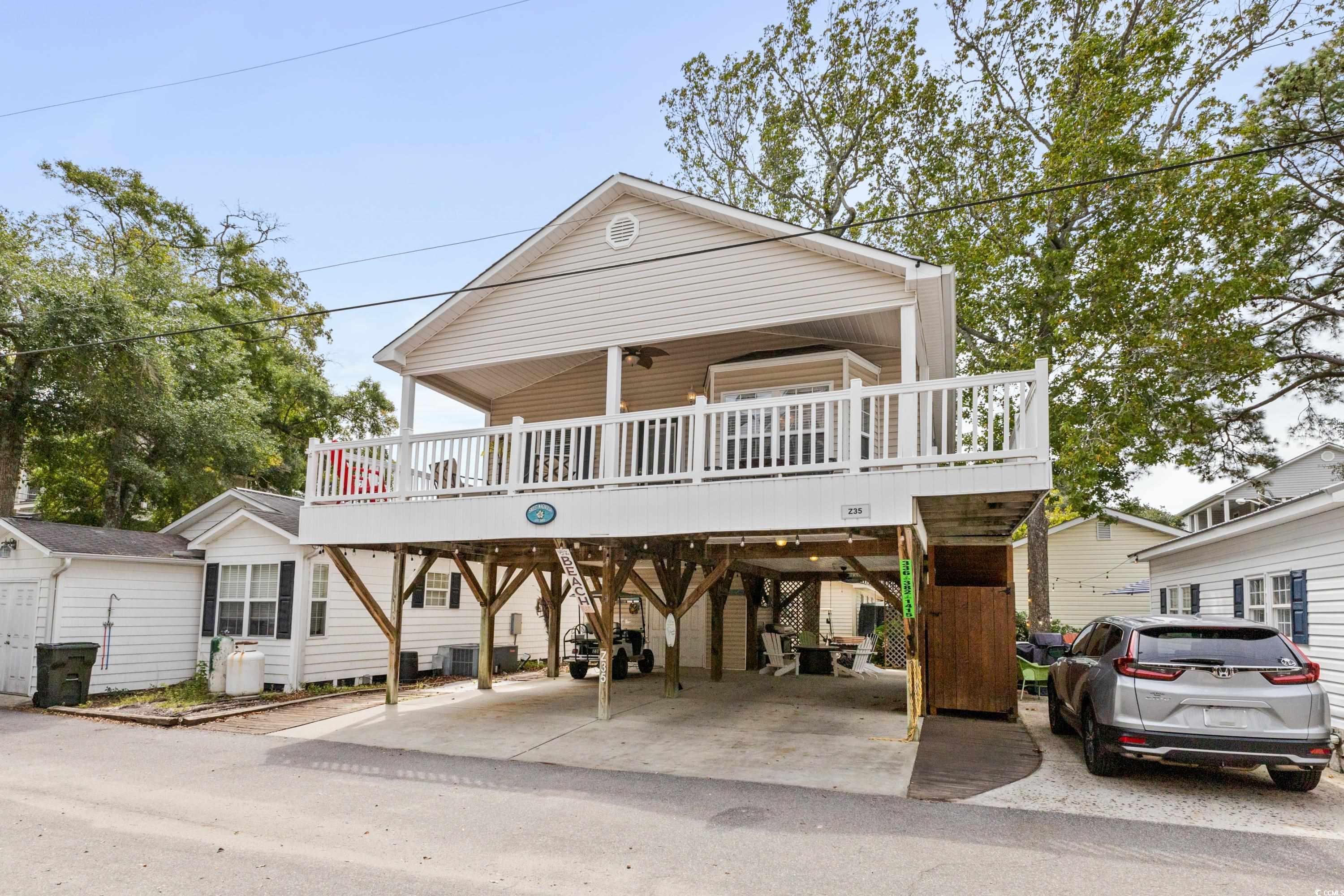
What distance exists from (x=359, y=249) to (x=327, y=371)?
17.7m

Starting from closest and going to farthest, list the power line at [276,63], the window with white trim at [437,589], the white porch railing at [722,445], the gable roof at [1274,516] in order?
the white porch railing at [722,445]
the gable roof at [1274,516]
the power line at [276,63]
the window with white trim at [437,589]

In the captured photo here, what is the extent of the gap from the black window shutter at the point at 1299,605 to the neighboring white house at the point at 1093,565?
681 inches

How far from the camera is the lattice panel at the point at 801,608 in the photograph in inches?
792

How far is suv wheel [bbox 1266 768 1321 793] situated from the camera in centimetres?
702

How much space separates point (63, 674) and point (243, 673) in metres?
2.47

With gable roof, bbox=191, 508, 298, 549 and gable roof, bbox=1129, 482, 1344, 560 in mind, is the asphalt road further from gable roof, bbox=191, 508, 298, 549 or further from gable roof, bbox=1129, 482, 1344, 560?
gable roof, bbox=191, 508, 298, 549

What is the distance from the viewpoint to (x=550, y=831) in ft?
20.2

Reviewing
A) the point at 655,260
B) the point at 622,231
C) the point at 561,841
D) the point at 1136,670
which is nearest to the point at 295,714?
the point at 561,841

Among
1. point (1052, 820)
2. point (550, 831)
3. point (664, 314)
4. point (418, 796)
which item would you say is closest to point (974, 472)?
point (1052, 820)

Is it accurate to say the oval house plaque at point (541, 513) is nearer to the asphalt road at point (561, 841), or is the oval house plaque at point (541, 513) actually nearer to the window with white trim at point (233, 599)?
the asphalt road at point (561, 841)

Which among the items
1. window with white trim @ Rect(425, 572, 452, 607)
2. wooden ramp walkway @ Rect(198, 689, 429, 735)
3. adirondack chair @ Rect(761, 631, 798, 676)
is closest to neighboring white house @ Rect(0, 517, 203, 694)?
wooden ramp walkway @ Rect(198, 689, 429, 735)

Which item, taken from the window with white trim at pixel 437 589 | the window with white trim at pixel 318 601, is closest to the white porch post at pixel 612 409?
the window with white trim at pixel 318 601

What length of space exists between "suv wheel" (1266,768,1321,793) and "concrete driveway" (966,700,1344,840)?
2.7 inches

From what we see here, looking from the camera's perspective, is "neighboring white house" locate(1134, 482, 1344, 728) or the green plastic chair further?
the green plastic chair
